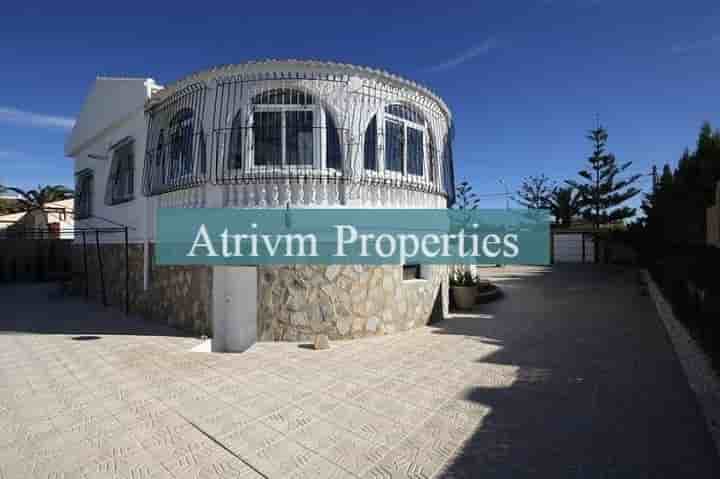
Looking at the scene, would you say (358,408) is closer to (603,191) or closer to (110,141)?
(110,141)

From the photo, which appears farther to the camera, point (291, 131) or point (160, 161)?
point (160, 161)

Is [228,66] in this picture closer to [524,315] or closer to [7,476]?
[7,476]

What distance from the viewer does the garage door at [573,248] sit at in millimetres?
28219

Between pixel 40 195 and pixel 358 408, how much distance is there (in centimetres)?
3455

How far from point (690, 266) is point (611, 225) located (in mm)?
28246

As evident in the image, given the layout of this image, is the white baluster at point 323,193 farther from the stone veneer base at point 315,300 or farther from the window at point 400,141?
the stone veneer base at point 315,300

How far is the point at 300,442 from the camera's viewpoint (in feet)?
11.9

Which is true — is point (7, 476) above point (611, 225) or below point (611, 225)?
below

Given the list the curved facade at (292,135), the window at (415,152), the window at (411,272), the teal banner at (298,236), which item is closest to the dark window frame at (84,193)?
the teal banner at (298,236)

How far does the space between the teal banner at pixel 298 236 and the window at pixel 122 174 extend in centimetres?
292

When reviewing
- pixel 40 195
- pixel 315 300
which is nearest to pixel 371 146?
pixel 315 300

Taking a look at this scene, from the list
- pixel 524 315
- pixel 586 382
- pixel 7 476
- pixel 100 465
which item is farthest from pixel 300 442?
pixel 524 315

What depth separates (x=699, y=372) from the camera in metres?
5.27

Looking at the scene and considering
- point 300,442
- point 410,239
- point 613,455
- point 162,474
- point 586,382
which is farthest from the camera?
point 410,239
